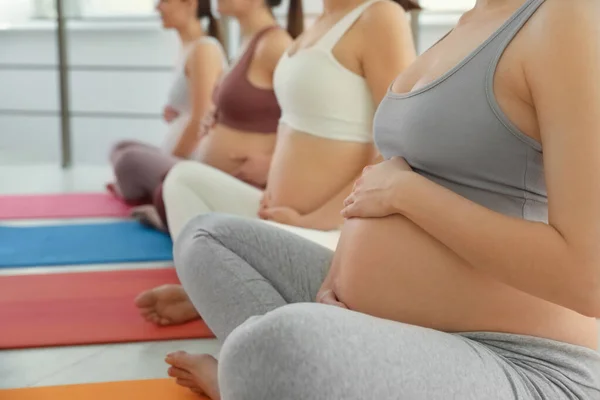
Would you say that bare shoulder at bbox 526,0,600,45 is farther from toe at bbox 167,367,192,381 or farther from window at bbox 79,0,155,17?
window at bbox 79,0,155,17

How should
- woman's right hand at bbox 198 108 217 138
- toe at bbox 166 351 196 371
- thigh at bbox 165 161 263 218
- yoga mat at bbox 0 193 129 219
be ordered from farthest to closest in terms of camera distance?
yoga mat at bbox 0 193 129 219
woman's right hand at bbox 198 108 217 138
thigh at bbox 165 161 263 218
toe at bbox 166 351 196 371

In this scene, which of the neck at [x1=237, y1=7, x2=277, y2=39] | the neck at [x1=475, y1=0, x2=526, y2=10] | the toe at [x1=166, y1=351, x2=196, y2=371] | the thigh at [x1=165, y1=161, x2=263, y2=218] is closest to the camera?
the neck at [x1=475, y1=0, x2=526, y2=10]

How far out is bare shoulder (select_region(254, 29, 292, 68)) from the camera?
245 cm

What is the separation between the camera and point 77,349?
5.61 feet

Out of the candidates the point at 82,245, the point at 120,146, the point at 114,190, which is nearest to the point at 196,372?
the point at 82,245

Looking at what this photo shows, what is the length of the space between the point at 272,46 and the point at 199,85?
1.01 metres

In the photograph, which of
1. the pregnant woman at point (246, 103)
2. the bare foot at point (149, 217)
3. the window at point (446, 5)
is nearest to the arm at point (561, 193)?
the pregnant woman at point (246, 103)

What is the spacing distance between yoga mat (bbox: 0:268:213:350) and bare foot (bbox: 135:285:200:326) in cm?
2

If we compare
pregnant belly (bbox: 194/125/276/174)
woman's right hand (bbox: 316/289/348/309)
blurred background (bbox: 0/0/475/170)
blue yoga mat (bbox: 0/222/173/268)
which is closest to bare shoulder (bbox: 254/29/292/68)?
pregnant belly (bbox: 194/125/276/174)

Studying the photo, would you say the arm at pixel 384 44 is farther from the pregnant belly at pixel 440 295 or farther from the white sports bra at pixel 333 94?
the pregnant belly at pixel 440 295

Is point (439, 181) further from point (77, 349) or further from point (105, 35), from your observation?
point (105, 35)

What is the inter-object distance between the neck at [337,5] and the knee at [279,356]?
1161 millimetres

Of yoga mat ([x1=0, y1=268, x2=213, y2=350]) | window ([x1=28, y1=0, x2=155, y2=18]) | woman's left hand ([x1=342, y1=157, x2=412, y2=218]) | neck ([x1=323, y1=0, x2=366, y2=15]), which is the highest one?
neck ([x1=323, y1=0, x2=366, y2=15])

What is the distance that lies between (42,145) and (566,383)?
5820 mm
